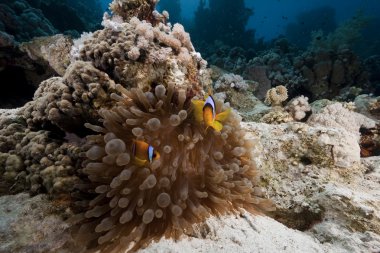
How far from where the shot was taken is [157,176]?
232 centimetres

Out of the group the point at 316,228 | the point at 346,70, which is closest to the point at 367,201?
the point at 316,228

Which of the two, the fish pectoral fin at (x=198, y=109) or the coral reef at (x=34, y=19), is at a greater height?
the coral reef at (x=34, y=19)

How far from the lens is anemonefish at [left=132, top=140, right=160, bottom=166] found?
2142 millimetres

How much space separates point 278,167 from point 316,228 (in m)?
0.78

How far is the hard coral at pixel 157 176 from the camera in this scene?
217cm

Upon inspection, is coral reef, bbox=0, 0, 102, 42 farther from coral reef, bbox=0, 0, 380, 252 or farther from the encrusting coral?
the encrusting coral

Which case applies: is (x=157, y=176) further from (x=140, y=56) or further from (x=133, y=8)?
(x=133, y=8)

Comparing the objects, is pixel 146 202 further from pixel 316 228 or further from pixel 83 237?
pixel 316 228

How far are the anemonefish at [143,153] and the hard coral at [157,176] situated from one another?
0.15 ft

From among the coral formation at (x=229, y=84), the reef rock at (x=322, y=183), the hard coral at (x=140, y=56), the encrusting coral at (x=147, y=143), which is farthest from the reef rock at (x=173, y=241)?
the coral formation at (x=229, y=84)

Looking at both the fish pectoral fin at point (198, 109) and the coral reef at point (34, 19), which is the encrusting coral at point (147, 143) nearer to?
the fish pectoral fin at point (198, 109)

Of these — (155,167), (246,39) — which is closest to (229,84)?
(155,167)

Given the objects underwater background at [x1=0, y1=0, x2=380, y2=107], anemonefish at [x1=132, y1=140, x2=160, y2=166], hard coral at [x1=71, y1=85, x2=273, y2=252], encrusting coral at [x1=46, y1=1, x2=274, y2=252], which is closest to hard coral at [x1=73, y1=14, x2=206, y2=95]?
encrusting coral at [x1=46, y1=1, x2=274, y2=252]

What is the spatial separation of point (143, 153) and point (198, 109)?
649 mm
